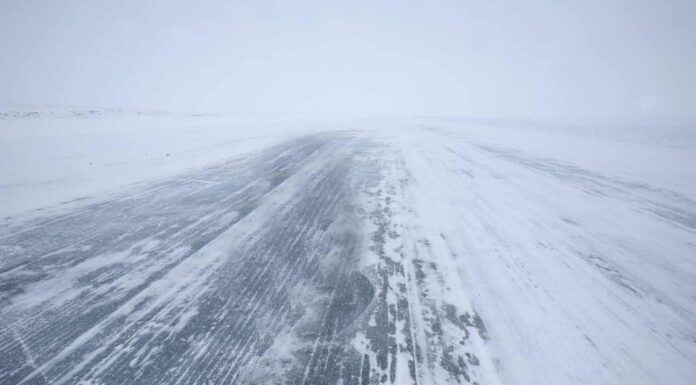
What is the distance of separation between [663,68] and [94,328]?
6170 inches

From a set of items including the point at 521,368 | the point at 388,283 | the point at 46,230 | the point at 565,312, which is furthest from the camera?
the point at 46,230

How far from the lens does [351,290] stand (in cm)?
300

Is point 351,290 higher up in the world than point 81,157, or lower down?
lower down

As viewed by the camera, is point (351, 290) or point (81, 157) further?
point (81, 157)

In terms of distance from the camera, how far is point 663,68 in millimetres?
105625

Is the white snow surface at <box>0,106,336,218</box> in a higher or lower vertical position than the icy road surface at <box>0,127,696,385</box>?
higher

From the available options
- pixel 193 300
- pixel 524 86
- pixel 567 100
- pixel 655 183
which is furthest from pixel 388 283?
pixel 524 86

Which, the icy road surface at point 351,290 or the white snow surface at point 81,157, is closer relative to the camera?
the icy road surface at point 351,290

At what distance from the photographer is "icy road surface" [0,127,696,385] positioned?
219 centimetres

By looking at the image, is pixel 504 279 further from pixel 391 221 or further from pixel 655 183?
pixel 655 183

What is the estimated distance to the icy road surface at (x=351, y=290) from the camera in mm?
2188

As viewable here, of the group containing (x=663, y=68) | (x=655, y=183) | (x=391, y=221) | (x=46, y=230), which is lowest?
(x=655, y=183)

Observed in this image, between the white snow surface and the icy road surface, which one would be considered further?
the white snow surface

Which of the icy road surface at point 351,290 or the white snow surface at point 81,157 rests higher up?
the white snow surface at point 81,157
